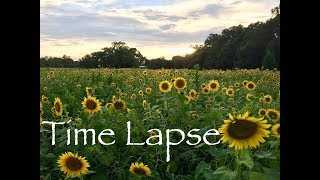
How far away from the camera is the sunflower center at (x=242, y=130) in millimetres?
1488

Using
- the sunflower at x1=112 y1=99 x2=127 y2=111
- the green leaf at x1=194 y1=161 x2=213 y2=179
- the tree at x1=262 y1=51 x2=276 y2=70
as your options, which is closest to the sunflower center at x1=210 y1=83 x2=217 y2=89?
the tree at x1=262 y1=51 x2=276 y2=70

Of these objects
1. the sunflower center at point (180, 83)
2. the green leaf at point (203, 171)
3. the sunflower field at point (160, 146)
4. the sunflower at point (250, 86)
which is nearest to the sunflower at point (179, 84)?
the sunflower center at point (180, 83)

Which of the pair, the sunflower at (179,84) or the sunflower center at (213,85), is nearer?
the sunflower at (179,84)

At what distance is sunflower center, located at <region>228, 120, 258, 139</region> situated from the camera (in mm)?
1488

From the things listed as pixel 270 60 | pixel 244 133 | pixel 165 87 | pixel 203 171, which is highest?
pixel 270 60

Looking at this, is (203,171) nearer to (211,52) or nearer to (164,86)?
(211,52)

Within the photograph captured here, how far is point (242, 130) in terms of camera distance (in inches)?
58.9

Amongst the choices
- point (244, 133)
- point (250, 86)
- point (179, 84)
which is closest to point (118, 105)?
point (179, 84)

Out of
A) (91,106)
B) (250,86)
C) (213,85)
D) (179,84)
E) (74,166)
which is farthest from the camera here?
(250,86)

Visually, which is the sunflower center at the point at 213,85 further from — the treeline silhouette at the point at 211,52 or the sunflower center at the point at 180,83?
the treeline silhouette at the point at 211,52

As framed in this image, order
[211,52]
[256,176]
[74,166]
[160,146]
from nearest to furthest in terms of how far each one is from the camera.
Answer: [256,176]
[74,166]
[160,146]
[211,52]

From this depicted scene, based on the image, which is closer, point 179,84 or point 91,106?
point 91,106
